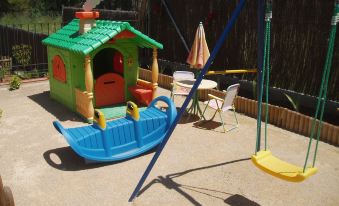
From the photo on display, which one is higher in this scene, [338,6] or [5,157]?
[338,6]

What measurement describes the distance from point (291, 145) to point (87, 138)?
3.57 meters

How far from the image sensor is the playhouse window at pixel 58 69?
304 inches

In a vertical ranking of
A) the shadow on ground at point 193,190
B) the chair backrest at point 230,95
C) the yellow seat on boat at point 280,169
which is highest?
the chair backrest at point 230,95

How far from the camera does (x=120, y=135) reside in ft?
18.3

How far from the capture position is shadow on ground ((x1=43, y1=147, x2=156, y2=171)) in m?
5.38

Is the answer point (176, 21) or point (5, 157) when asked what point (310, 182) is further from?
point (176, 21)

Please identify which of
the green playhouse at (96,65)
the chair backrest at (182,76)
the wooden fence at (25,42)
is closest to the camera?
the green playhouse at (96,65)

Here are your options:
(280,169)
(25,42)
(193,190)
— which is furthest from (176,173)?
(25,42)

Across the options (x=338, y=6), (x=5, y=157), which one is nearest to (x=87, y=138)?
(x=5, y=157)

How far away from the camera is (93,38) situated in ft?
23.0

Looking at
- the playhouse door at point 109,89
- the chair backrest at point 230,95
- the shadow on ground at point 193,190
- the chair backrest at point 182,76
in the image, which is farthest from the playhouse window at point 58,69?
the shadow on ground at point 193,190

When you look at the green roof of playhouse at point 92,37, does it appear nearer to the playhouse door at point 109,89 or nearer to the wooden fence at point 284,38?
the playhouse door at point 109,89

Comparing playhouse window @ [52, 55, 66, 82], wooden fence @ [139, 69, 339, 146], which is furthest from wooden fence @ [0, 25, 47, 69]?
wooden fence @ [139, 69, 339, 146]

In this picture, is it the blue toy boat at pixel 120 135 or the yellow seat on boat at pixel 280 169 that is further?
the blue toy boat at pixel 120 135
